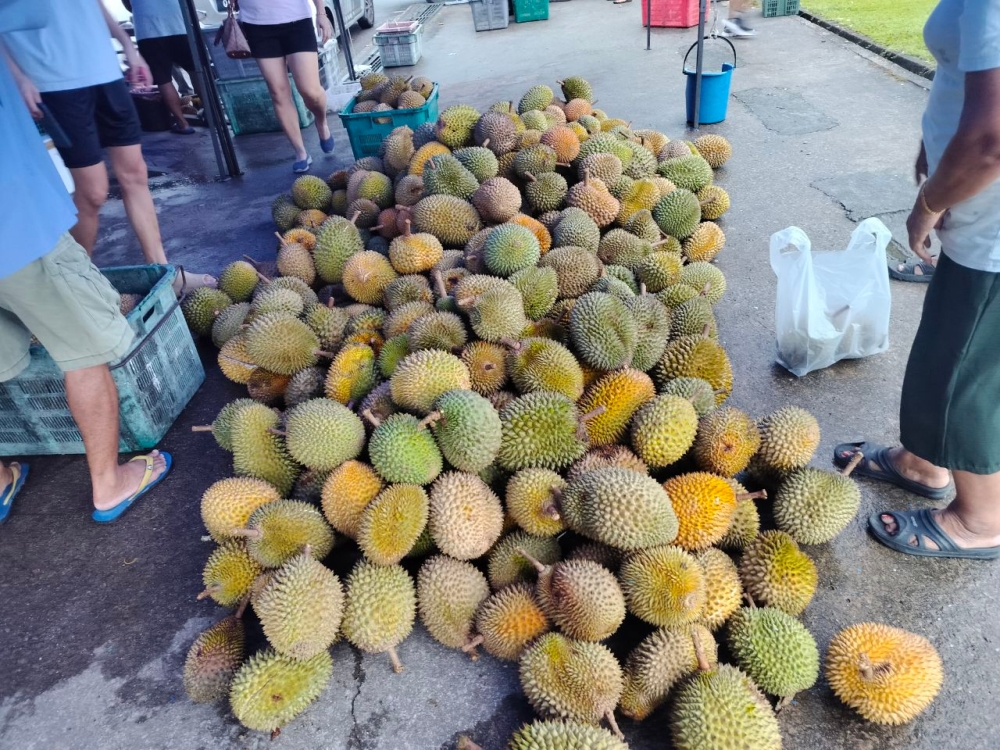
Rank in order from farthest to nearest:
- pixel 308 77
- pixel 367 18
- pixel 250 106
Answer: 1. pixel 367 18
2. pixel 250 106
3. pixel 308 77

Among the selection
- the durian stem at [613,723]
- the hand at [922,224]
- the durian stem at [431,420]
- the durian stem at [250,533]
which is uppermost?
the hand at [922,224]

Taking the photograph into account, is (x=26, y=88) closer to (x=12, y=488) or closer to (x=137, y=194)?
(x=137, y=194)

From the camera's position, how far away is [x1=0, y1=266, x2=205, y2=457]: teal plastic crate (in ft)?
8.27

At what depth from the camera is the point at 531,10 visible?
1018cm

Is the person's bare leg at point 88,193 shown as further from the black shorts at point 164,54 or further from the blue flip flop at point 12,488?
the black shorts at point 164,54

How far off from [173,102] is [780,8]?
7556mm

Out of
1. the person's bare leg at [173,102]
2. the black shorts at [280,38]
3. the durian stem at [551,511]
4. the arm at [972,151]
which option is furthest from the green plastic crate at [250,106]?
the arm at [972,151]

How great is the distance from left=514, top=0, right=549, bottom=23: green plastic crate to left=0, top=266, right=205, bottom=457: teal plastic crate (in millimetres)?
9090

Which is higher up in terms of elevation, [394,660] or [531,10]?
[531,10]

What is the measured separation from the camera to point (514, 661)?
1.79 meters

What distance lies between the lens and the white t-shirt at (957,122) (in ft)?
4.81

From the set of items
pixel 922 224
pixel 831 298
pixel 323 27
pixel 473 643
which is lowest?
pixel 473 643

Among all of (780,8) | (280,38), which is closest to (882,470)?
(280,38)

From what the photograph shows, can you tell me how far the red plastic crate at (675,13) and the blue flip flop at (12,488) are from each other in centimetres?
869
